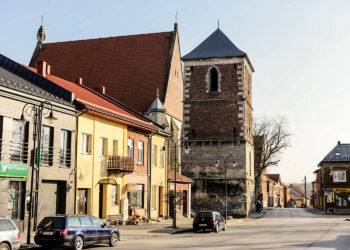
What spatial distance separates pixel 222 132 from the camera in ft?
154

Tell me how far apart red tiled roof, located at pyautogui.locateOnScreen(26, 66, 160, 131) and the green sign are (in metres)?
5.05

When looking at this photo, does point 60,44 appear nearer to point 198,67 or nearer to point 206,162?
point 198,67

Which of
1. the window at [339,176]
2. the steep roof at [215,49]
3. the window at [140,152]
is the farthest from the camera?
the window at [339,176]

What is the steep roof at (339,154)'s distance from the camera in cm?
6091

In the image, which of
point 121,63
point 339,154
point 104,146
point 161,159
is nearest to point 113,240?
point 104,146

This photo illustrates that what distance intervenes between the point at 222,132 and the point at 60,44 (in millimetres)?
18219

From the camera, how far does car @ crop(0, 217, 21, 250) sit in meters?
14.8

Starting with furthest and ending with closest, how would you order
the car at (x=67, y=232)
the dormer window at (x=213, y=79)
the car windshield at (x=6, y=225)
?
the dormer window at (x=213, y=79) → the car at (x=67, y=232) → the car windshield at (x=6, y=225)

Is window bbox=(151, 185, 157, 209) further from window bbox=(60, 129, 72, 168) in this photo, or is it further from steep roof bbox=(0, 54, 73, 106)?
steep roof bbox=(0, 54, 73, 106)

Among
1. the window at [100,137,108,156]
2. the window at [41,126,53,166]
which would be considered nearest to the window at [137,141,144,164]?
the window at [100,137,108,156]

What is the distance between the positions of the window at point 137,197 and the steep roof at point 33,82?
29.5 ft

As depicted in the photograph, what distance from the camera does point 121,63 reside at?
43.8 metres

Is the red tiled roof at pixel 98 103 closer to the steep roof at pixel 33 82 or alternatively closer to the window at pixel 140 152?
the steep roof at pixel 33 82

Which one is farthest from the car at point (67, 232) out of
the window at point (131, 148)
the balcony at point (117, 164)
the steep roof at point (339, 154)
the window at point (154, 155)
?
the steep roof at point (339, 154)
